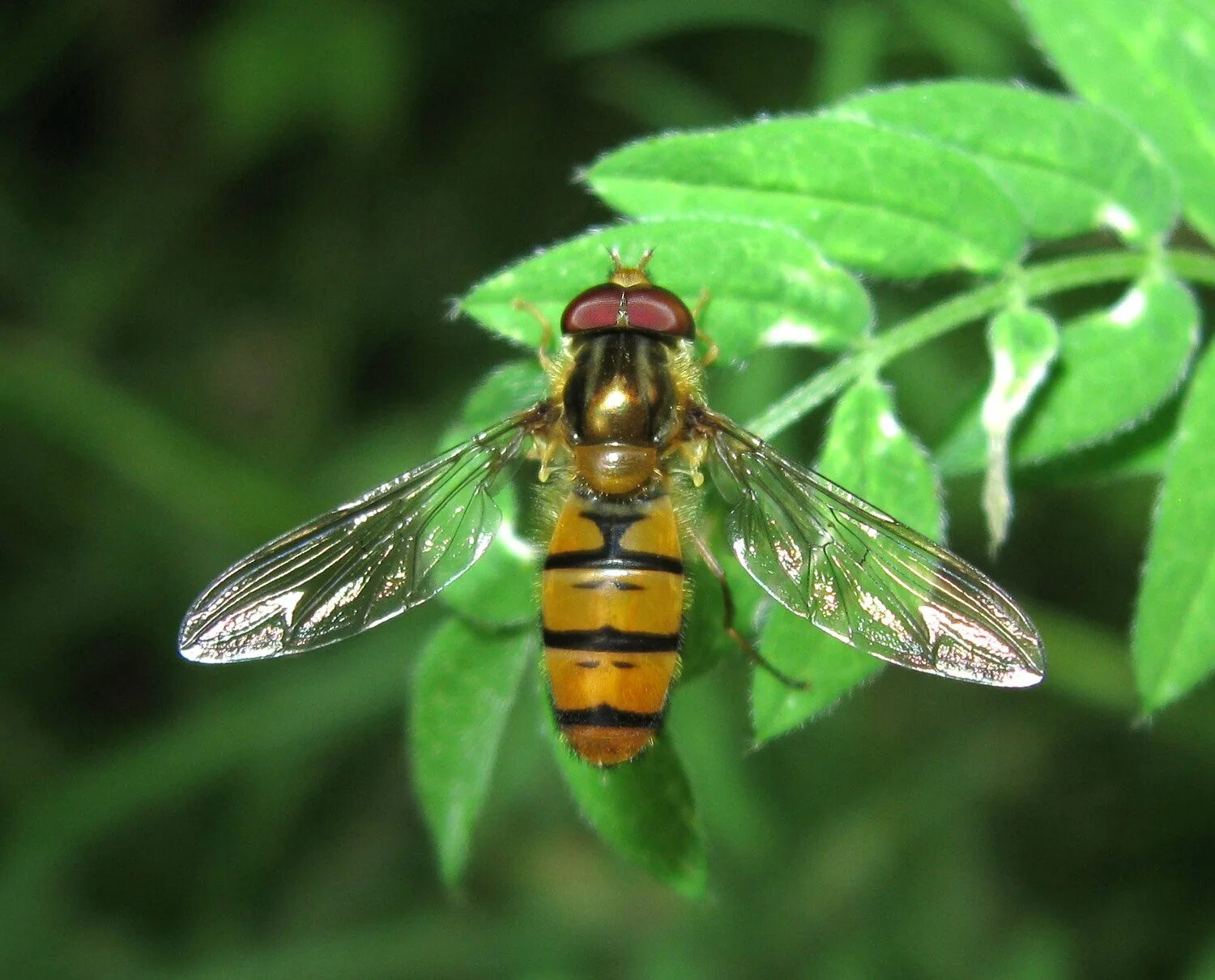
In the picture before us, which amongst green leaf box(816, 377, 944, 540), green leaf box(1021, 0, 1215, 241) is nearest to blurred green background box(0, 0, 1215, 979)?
green leaf box(1021, 0, 1215, 241)

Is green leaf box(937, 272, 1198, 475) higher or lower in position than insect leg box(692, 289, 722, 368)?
lower

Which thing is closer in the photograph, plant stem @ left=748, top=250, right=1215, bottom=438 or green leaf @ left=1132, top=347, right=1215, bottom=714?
green leaf @ left=1132, top=347, right=1215, bottom=714

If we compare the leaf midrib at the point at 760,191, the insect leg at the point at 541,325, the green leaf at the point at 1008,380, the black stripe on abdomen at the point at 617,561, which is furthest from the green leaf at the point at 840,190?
the black stripe on abdomen at the point at 617,561

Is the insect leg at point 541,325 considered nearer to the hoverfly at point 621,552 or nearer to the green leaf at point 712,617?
the hoverfly at point 621,552

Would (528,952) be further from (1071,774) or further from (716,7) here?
(716,7)

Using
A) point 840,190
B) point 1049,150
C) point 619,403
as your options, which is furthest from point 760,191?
point 1049,150

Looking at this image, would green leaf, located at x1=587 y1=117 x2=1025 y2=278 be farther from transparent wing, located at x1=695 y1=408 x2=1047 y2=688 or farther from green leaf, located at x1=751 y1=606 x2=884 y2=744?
green leaf, located at x1=751 y1=606 x2=884 y2=744

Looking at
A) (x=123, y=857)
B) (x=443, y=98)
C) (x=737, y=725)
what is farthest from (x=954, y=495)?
(x=123, y=857)
